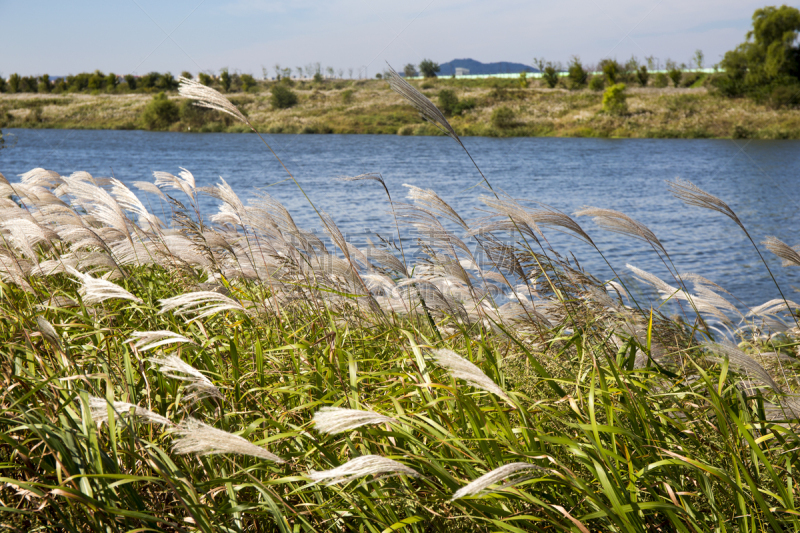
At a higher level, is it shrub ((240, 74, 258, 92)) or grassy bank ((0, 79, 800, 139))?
shrub ((240, 74, 258, 92))

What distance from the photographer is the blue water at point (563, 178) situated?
10.5 m

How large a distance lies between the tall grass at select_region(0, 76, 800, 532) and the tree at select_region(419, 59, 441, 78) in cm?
7421

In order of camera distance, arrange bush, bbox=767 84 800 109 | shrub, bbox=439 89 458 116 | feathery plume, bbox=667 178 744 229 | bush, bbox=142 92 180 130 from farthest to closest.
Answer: bush, bbox=142 92 180 130, shrub, bbox=439 89 458 116, bush, bbox=767 84 800 109, feathery plume, bbox=667 178 744 229

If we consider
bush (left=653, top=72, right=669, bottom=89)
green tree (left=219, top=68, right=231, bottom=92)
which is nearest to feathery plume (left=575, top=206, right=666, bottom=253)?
bush (left=653, top=72, right=669, bottom=89)

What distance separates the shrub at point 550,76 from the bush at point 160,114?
133 feet

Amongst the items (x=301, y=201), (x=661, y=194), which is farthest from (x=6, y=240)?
(x=661, y=194)

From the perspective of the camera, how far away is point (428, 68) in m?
73.2

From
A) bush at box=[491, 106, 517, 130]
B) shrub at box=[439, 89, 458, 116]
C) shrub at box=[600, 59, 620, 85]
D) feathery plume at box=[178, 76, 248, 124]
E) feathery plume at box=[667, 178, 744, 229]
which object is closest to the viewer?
feathery plume at box=[667, 178, 744, 229]

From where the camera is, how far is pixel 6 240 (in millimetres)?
3182

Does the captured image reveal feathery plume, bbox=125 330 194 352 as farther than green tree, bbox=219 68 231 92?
No

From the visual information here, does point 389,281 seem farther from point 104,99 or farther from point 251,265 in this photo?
point 104,99

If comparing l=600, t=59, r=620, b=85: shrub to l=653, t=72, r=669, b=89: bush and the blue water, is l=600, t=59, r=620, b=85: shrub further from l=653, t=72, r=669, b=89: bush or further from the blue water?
the blue water

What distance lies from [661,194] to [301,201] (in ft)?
43.0

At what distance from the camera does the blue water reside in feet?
34.6
